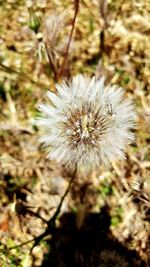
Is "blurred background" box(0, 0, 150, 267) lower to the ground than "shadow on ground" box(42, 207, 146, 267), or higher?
higher

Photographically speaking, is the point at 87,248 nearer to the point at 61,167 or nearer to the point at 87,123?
the point at 61,167

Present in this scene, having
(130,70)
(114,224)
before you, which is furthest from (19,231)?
(130,70)

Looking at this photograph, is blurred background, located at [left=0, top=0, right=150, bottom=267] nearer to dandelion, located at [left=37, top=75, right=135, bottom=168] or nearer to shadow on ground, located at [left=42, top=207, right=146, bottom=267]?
shadow on ground, located at [left=42, top=207, right=146, bottom=267]

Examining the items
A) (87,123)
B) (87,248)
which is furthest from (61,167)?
(87,123)

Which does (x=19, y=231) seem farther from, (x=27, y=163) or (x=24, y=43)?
(x=24, y=43)

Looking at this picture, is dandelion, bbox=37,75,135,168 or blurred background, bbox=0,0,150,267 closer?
dandelion, bbox=37,75,135,168

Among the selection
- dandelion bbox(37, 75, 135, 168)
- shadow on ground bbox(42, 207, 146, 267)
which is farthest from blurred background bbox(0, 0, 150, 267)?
dandelion bbox(37, 75, 135, 168)
